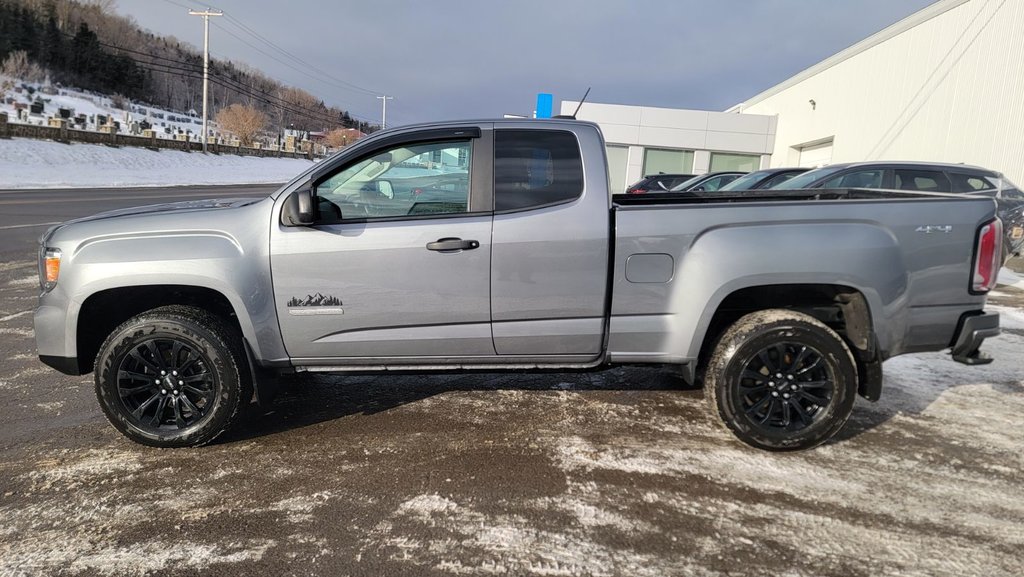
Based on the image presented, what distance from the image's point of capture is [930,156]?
18.6m

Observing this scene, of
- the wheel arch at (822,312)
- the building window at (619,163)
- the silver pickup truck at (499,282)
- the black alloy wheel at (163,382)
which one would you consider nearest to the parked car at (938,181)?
the wheel arch at (822,312)

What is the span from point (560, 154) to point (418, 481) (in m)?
2.10

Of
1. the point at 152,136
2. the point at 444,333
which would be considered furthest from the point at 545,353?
the point at 152,136

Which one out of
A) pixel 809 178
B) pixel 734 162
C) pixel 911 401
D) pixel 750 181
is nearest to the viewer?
pixel 911 401

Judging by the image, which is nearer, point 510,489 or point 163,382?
point 510,489

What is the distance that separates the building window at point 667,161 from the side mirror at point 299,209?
92.0ft

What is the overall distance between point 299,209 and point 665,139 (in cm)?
2844

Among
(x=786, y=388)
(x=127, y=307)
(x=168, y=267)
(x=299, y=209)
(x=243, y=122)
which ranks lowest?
(x=786, y=388)

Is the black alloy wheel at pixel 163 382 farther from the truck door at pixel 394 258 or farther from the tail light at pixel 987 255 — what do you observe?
the tail light at pixel 987 255

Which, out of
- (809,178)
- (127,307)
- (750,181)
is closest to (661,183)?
(750,181)

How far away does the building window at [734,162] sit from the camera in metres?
29.9

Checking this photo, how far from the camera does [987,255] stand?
334 cm

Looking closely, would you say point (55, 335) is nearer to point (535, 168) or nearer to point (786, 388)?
point (535, 168)

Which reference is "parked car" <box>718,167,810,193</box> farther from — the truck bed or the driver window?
the driver window
